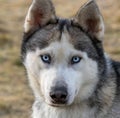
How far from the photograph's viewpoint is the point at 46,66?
24.6ft

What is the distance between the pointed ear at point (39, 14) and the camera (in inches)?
308

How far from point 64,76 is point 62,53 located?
0.89ft

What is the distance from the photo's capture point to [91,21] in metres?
7.86

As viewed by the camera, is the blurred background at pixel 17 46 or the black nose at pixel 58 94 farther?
the blurred background at pixel 17 46

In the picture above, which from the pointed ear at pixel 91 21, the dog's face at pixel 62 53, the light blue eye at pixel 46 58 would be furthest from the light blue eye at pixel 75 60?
the pointed ear at pixel 91 21

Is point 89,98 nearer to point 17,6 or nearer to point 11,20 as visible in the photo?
point 11,20

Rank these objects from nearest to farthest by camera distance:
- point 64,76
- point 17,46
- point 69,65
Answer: point 64,76 < point 69,65 < point 17,46

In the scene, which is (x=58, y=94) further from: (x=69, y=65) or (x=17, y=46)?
(x=17, y=46)

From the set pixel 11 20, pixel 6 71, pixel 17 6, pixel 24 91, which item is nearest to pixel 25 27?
pixel 24 91

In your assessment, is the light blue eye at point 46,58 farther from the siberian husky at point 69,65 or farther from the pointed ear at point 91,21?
the pointed ear at point 91,21

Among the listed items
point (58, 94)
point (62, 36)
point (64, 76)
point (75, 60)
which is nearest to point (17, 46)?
point (62, 36)

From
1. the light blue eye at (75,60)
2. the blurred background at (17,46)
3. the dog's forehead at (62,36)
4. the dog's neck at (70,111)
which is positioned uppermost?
the dog's forehead at (62,36)

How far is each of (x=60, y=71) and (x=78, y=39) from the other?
0.51 m

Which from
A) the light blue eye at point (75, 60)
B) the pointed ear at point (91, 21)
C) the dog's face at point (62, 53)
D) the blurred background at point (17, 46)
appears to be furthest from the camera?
the blurred background at point (17, 46)
